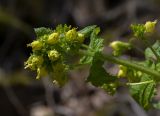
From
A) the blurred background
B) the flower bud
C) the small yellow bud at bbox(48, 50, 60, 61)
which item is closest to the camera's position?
the small yellow bud at bbox(48, 50, 60, 61)

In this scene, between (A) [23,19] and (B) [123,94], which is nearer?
(B) [123,94]

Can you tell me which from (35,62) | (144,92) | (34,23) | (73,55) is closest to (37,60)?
(35,62)

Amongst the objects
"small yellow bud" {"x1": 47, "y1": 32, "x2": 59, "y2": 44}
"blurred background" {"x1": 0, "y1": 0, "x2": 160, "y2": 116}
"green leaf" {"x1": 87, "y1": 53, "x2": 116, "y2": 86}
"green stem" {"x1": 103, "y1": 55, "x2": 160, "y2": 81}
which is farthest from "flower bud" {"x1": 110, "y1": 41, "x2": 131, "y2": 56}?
"blurred background" {"x1": 0, "y1": 0, "x2": 160, "y2": 116}

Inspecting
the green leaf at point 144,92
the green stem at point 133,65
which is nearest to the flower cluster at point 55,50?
the green stem at point 133,65

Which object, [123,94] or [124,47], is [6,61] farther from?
[124,47]

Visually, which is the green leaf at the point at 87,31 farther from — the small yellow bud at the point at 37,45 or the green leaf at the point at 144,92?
the green leaf at the point at 144,92

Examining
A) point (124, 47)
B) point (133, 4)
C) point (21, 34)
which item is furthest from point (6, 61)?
point (124, 47)

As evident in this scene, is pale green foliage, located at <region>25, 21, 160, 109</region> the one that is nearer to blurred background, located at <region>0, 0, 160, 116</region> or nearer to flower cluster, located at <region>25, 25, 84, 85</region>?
flower cluster, located at <region>25, 25, 84, 85</region>
